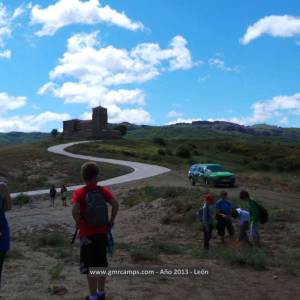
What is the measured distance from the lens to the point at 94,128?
130875 mm

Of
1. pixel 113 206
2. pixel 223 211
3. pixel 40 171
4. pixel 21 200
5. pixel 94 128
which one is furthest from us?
pixel 94 128

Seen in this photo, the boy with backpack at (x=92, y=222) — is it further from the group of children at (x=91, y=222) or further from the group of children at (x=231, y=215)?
the group of children at (x=231, y=215)

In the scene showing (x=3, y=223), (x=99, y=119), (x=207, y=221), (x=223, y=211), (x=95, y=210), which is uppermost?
(x=99, y=119)

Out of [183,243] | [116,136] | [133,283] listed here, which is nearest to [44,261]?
[133,283]

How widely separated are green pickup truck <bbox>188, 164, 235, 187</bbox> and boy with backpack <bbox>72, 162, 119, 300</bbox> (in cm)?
3025

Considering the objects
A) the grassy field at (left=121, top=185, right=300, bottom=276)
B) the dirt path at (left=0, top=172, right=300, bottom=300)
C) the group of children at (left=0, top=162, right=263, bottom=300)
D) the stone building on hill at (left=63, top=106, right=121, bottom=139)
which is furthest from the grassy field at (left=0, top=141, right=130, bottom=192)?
the stone building on hill at (left=63, top=106, right=121, bottom=139)

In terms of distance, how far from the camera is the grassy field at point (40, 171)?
46875 millimetres

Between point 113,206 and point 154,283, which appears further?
point 154,283

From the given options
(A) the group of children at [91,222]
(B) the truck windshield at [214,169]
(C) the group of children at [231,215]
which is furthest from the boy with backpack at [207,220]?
(B) the truck windshield at [214,169]

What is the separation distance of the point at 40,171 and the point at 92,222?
50.1 metres

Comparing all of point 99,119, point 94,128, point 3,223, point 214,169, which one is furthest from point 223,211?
point 99,119

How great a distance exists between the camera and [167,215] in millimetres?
21500

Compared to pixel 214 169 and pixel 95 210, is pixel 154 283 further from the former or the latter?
pixel 214 169

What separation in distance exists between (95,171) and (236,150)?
9833 centimetres
